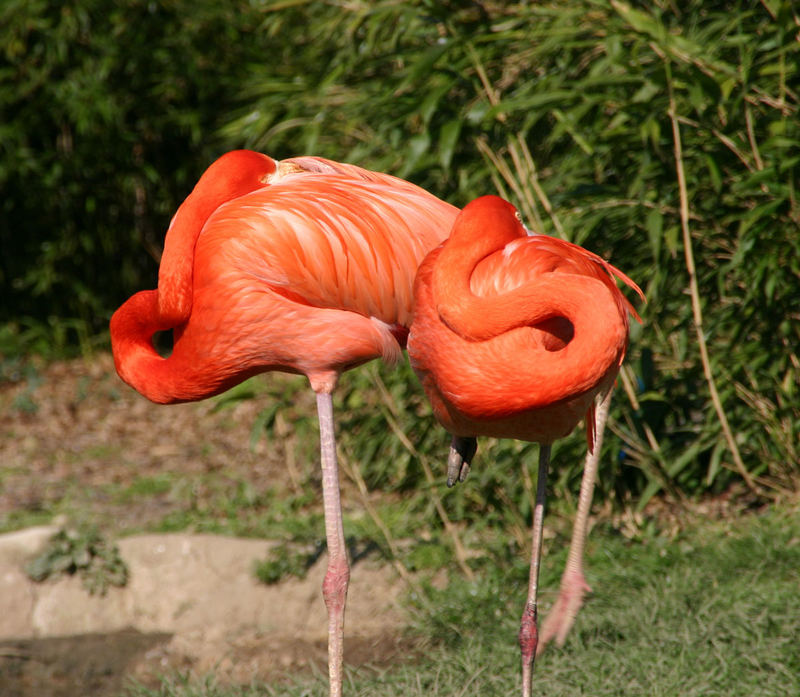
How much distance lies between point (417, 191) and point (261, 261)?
545 mm

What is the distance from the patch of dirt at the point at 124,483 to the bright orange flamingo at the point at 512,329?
1163 millimetres

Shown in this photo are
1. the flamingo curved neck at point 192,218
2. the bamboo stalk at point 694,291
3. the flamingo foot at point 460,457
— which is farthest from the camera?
the bamboo stalk at point 694,291

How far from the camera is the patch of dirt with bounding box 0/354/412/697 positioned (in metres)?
3.59

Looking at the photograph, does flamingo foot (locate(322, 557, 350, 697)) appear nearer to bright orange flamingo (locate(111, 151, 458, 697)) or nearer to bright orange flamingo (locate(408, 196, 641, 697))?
bright orange flamingo (locate(111, 151, 458, 697))

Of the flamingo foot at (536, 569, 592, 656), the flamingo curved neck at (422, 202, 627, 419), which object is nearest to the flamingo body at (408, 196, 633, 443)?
the flamingo curved neck at (422, 202, 627, 419)

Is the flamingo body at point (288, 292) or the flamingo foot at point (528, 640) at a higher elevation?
the flamingo body at point (288, 292)

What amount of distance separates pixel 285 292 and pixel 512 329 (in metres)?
0.66

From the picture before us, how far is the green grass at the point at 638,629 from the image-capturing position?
2697 mm

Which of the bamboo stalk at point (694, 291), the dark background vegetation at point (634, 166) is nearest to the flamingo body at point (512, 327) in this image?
the bamboo stalk at point (694, 291)

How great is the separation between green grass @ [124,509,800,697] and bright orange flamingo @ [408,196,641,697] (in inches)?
14.6

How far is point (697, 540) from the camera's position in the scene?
11.6ft

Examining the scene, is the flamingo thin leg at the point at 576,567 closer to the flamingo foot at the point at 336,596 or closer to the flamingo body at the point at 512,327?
the flamingo body at the point at 512,327

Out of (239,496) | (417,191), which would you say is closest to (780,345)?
(417,191)

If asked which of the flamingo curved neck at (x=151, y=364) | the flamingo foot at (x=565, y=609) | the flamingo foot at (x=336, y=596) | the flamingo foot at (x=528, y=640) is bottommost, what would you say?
the flamingo foot at (x=565, y=609)
